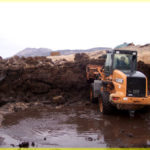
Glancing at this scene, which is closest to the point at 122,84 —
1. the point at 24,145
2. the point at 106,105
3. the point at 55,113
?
the point at 106,105

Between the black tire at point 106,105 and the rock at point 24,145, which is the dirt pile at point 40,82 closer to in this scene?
the black tire at point 106,105

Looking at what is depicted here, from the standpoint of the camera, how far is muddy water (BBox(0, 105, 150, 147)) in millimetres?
5348

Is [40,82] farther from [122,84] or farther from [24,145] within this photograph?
[24,145]

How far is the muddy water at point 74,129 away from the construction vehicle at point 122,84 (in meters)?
0.65

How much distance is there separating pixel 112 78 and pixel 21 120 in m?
3.94

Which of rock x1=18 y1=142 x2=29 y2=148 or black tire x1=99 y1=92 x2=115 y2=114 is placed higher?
black tire x1=99 y1=92 x2=115 y2=114

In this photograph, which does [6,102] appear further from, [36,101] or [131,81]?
[131,81]

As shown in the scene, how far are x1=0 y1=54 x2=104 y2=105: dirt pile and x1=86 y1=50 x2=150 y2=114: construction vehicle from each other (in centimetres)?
243

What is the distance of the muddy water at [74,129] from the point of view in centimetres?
535

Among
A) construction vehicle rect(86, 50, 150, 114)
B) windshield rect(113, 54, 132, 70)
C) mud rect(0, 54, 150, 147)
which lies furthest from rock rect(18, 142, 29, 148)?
windshield rect(113, 54, 132, 70)

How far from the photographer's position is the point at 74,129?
636 centimetres

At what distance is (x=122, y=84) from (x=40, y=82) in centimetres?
528

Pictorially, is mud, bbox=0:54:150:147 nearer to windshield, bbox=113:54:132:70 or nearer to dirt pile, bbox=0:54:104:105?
dirt pile, bbox=0:54:104:105

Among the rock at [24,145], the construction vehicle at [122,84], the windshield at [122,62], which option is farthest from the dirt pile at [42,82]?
the rock at [24,145]
